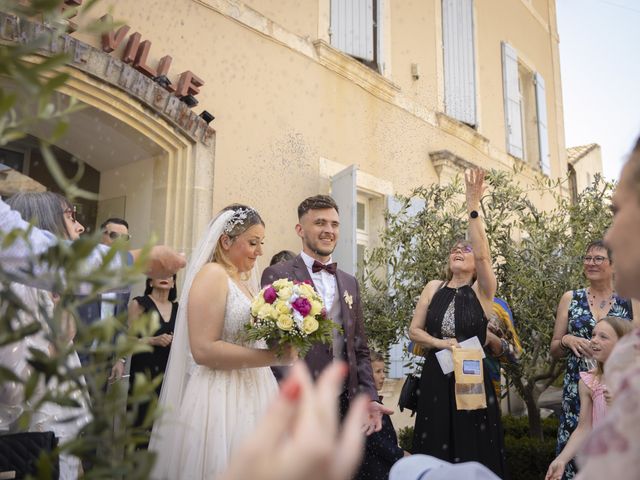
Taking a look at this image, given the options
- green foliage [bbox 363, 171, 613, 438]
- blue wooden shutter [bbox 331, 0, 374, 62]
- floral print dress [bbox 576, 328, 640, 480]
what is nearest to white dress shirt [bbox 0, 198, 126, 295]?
floral print dress [bbox 576, 328, 640, 480]

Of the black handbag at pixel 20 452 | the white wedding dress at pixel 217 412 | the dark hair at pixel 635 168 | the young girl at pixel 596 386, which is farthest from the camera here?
the young girl at pixel 596 386

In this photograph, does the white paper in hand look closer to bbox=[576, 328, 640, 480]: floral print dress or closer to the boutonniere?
the boutonniere

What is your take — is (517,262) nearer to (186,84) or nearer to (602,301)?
(602,301)

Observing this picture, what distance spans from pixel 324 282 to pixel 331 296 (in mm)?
109

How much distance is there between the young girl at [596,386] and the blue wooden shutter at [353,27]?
17.6ft

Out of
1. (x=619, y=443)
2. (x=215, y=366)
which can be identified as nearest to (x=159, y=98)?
(x=215, y=366)

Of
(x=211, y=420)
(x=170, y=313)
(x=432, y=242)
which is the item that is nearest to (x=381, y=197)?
(x=432, y=242)

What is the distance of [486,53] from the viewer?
1107 centimetres

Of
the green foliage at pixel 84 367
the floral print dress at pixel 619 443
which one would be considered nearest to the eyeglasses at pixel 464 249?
the floral print dress at pixel 619 443

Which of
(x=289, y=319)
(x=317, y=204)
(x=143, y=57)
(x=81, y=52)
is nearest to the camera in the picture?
(x=289, y=319)

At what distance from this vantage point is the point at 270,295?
3.01 meters

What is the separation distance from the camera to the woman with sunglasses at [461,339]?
4.21 meters

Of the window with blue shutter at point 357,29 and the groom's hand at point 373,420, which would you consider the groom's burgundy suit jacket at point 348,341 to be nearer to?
the groom's hand at point 373,420

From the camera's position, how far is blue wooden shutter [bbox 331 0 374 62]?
26.0ft
